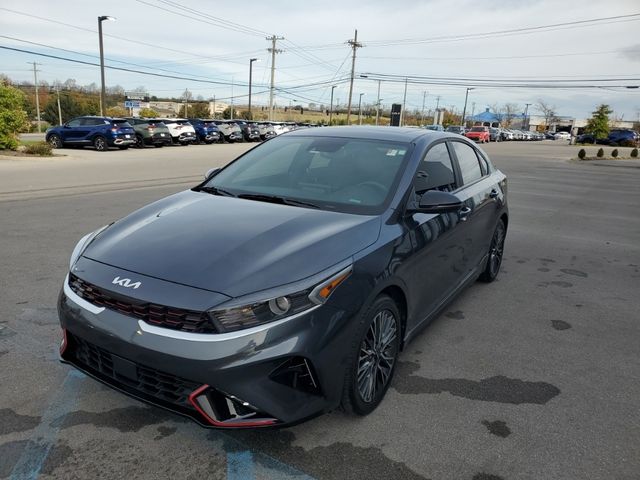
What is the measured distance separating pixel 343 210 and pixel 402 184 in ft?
1.52

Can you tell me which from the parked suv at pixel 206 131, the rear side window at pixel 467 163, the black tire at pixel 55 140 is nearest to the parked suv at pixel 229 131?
the parked suv at pixel 206 131

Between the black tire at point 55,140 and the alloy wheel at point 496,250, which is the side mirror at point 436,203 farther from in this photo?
the black tire at point 55,140

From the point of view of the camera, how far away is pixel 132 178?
44.9ft

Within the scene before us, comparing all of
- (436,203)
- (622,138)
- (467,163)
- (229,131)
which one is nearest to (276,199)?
(436,203)

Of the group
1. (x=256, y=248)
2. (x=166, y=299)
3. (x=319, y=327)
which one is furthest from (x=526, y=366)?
(x=166, y=299)

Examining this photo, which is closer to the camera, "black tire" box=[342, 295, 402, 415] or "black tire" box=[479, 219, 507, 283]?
"black tire" box=[342, 295, 402, 415]

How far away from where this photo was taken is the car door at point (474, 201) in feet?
14.2

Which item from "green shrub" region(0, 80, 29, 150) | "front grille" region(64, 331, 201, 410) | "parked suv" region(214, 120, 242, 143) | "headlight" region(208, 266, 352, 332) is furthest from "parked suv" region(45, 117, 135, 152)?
"headlight" region(208, 266, 352, 332)

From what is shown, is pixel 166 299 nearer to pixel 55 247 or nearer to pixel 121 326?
pixel 121 326

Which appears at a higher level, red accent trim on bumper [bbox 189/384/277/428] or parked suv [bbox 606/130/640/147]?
parked suv [bbox 606/130/640/147]

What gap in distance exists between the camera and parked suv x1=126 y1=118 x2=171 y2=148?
2731 cm

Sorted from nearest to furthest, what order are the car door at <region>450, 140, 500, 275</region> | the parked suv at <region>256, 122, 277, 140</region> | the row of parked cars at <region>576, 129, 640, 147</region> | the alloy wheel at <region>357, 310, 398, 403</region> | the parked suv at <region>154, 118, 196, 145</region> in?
the alloy wheel at <region>357, 310, 398, 403</region>, the car door at <region>450, 140, 500, 275</region>, the parked suv at <region>154, 118, 196, 145</region>, the parked suv at <region>256, 122, 277, 140</region>, the row of parked cars at <region>576, 129, 640, 147</region>

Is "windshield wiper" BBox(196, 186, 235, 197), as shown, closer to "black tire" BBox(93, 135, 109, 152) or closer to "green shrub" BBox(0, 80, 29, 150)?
"green shrub" BBox(0, 80, 29, 150)

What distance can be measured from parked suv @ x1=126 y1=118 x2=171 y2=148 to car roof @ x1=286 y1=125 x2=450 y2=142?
24.6 metres
